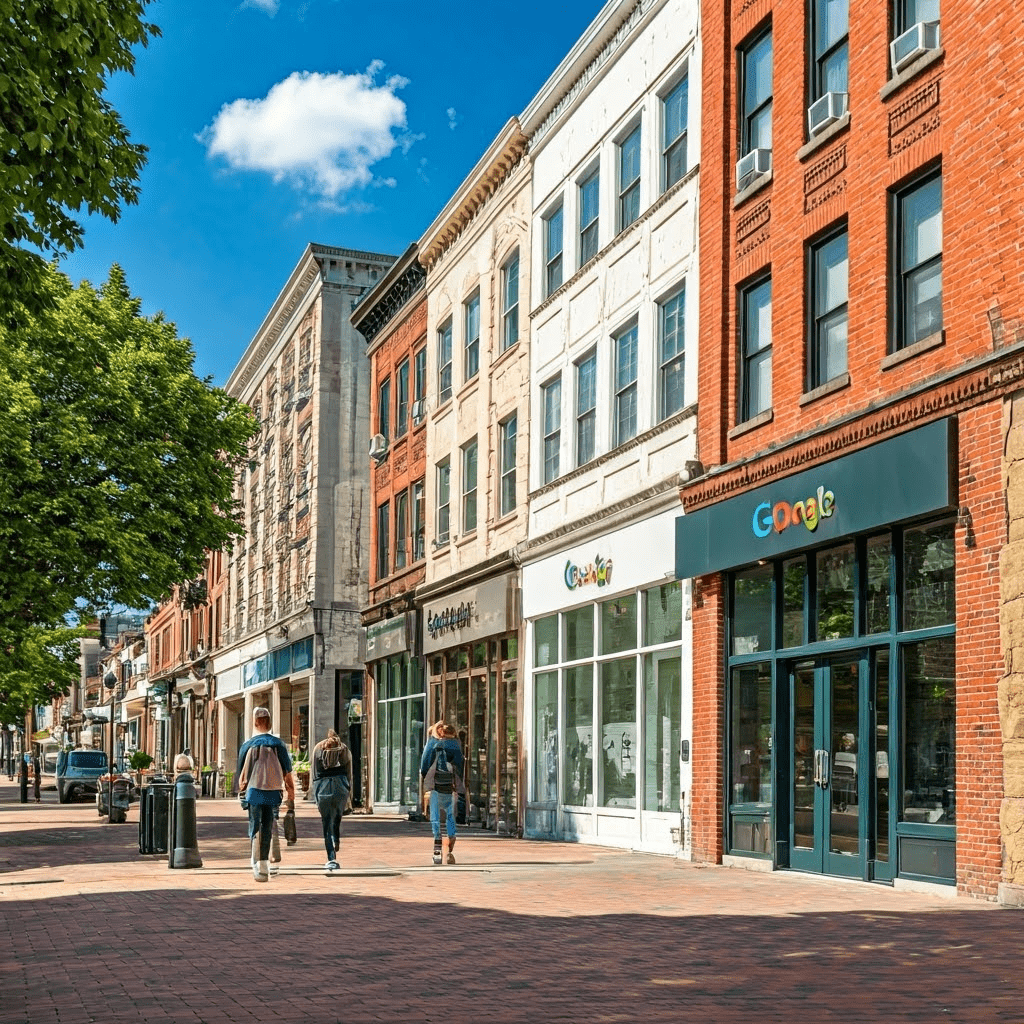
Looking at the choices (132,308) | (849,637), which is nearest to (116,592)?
(132,308)

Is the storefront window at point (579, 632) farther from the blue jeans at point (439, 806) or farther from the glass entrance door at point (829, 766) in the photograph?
the glass entrance door at point (829, 766)

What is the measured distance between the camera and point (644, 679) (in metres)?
22.0

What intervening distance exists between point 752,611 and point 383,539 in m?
20.9

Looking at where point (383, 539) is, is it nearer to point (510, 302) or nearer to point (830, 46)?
point (510, 302)

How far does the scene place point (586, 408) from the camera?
2509 cm

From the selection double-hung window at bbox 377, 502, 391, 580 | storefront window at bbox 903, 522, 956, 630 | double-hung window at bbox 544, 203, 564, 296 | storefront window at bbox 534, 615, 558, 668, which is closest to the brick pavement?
storefront window at bbox 903, 522, 956, 630

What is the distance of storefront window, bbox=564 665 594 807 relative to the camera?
24.1 m

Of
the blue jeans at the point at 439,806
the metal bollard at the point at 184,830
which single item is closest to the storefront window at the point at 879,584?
the blue jeans at the point at 439,806

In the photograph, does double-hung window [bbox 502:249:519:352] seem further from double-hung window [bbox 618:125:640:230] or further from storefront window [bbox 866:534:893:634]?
storefront window [bbox 866:534:893:634]

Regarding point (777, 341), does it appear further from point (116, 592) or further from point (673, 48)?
point (116, 592)

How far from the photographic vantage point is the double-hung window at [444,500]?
32.8 m

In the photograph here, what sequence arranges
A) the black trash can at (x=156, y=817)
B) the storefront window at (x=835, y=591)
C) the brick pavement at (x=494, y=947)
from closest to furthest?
the brick pavement at (x=494, y=947)
the storefront window at (x=835, y=591)
the black trash can at (x=156, y=817)

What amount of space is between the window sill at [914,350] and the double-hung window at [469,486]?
16169 mm

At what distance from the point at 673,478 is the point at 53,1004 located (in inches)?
521
